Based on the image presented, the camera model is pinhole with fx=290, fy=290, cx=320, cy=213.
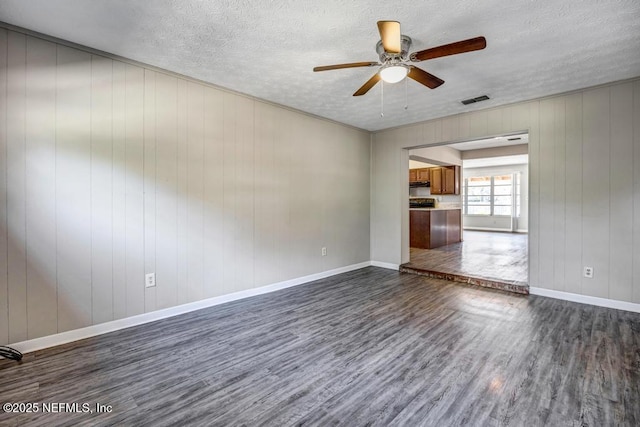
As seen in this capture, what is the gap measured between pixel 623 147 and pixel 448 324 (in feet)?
9.29

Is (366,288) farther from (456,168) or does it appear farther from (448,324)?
(456,168)

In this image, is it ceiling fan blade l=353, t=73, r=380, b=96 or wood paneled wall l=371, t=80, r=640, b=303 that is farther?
wood paneled wall l=371, t=80, r=640, b=303

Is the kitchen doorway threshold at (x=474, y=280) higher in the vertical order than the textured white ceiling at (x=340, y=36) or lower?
lower

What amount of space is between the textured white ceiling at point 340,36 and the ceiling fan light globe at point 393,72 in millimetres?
305

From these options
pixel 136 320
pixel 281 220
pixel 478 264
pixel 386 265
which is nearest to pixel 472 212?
pixel 478 264

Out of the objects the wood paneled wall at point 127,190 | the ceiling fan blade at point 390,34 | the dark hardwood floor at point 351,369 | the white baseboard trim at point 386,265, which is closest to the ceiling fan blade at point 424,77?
the ceiling fan blade at point 390,34

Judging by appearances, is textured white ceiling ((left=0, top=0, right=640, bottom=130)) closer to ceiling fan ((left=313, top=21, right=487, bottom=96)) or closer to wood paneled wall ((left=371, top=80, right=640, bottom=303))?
ceiling fan ((left=313, top=21, right=487, bottom=96))

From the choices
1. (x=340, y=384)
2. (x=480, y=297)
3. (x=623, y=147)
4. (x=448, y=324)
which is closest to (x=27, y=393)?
(x=340, y=384)

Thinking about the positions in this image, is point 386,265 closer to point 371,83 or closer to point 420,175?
point 371,83

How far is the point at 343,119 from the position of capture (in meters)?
4.71

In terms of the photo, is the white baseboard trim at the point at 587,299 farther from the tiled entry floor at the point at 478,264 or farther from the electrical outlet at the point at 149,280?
the electrical outlet at the point at 149,280

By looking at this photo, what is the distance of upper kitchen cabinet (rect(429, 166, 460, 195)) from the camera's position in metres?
8.21

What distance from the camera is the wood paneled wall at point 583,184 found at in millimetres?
3219

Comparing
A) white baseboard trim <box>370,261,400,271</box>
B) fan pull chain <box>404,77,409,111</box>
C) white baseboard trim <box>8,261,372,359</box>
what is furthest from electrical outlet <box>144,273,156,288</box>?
white baseboard trim <box>370,261,400,271</box>
